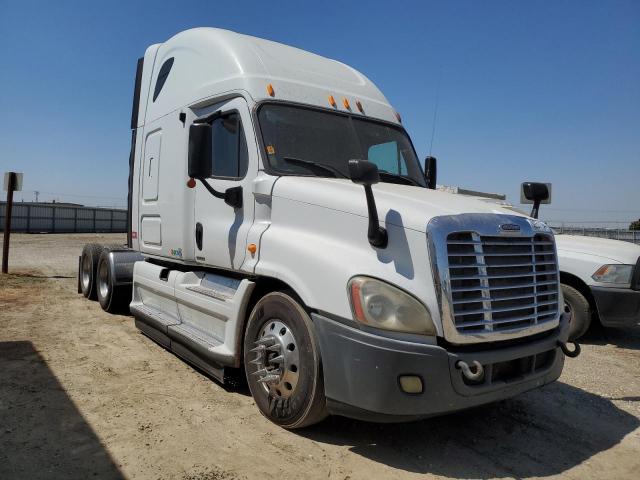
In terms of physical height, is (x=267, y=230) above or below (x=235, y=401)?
above

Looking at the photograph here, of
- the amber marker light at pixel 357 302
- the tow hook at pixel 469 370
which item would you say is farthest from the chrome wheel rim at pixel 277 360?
the tow hook at pixel 469 370

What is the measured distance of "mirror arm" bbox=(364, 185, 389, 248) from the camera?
10.1 ft

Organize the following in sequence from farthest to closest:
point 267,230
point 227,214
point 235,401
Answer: point 227,214 < point 235,401 < point 267,230

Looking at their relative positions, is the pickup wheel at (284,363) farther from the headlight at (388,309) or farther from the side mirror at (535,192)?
the side mirror at (535,192)

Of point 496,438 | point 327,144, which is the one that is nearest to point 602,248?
point 496,438

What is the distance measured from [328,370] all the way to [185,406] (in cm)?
156

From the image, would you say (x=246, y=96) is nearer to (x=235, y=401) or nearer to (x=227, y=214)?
(x=227, y=214)

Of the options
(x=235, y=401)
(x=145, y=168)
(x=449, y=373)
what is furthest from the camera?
(x=145, y=168)

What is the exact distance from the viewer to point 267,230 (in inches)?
153

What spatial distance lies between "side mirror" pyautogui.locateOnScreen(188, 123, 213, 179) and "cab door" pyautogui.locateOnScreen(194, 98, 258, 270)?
0.85ft

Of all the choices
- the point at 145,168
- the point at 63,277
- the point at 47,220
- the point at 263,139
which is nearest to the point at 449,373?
the point at 263,139

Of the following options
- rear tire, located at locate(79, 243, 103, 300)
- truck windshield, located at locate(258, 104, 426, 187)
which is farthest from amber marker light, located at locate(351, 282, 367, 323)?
rear tire, located at locate(79, 243, 103, 300)

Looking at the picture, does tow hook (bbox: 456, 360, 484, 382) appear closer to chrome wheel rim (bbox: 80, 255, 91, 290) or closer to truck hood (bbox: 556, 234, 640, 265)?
truck hood (bbox: 556, 234, 640, 265)

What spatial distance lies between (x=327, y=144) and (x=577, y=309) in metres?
4.41
